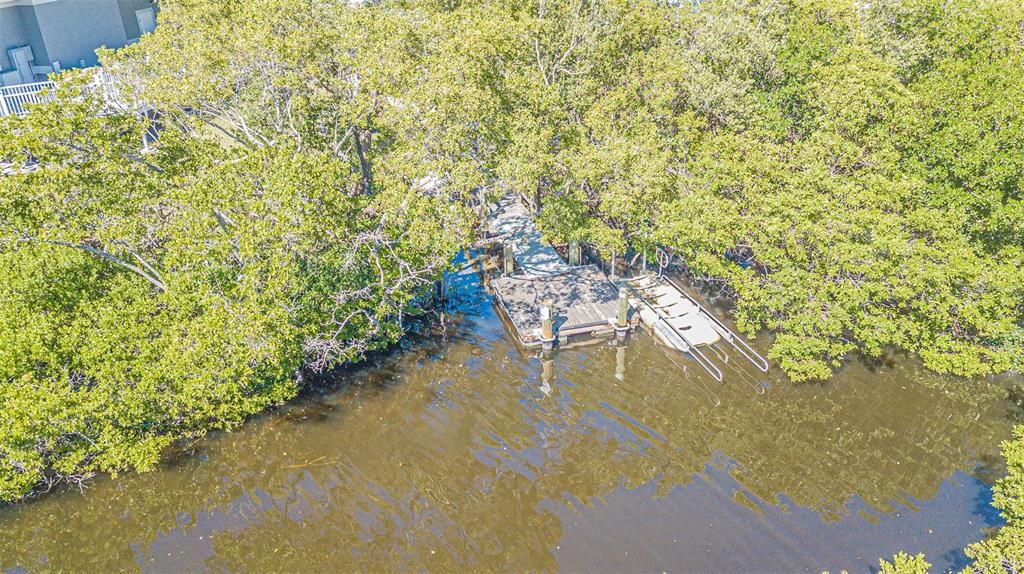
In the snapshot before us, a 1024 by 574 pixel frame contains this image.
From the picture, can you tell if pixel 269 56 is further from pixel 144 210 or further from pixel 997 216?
pixel 997 216

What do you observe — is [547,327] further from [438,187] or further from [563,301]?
[438,187]

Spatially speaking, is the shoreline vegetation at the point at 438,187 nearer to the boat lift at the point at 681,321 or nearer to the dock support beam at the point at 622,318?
the boat lift at the point at 681,321

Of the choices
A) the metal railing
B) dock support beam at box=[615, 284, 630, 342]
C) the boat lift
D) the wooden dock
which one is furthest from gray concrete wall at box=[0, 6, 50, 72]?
the boat lift

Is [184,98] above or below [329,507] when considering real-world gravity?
above

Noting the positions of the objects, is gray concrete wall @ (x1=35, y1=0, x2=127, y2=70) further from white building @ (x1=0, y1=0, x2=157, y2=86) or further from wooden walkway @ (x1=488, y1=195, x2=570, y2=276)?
wooden walkway @ (x1=488, y1=195, x2=570, y2=276)

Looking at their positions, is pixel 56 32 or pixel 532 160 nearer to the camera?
pixel 532 160

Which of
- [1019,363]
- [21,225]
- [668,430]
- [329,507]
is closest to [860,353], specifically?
[1019,363]
